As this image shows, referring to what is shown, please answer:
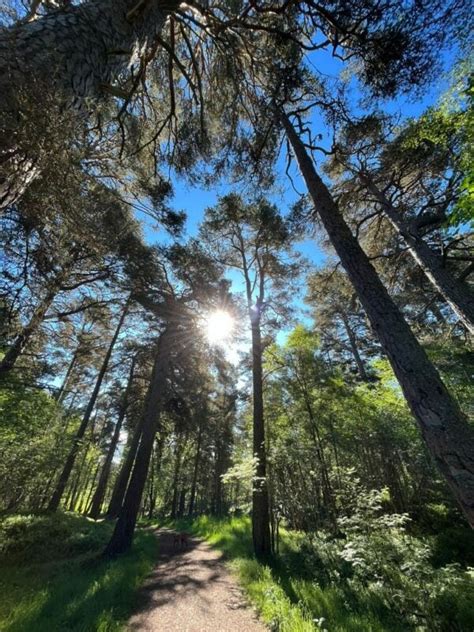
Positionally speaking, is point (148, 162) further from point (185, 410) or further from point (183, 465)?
point (183, 465)

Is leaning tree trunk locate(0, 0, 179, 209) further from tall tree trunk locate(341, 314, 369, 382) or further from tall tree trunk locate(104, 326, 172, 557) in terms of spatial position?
tall tree trunk locate(341, 314, 369, 382)

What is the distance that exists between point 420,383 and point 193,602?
590 centimetres

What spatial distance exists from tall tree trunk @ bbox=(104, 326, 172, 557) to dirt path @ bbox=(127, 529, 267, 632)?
125 centimetres

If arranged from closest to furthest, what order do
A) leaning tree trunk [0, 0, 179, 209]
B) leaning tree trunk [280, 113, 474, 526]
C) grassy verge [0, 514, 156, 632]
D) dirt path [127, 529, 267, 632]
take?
1. leaning tree trunk [0, 0, 179, 209]
2. leaning tree trunk [280, 113, 474, 526]
3. grassy verge [0, 514, 156, 632]
4. dirt path [127, 529, 267, 632]

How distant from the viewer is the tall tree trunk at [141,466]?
23.2ft

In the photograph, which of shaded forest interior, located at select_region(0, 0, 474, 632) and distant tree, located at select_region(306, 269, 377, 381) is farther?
distant tree, located at select_region(306, 269, 377, 381)

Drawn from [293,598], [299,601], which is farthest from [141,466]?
[299,601]

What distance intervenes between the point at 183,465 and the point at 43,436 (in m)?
18.8

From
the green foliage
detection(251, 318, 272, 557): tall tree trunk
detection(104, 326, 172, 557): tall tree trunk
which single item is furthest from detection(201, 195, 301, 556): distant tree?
the green foliage

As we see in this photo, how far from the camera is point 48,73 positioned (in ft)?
5.74

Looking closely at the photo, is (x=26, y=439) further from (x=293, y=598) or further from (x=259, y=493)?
(x=293, y=598)

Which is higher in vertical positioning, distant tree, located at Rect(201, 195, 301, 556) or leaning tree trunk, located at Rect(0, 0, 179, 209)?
distant tree, located at Rect(201, 195, 301, 556)

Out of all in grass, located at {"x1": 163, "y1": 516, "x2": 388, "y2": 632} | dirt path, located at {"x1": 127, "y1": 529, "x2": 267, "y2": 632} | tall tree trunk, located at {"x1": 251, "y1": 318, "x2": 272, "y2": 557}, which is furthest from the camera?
tall tree trunk, located at {"x1": 251, "y1": 318, "x2": 272, "y2": 557}

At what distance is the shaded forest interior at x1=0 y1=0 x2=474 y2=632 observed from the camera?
2.41m
